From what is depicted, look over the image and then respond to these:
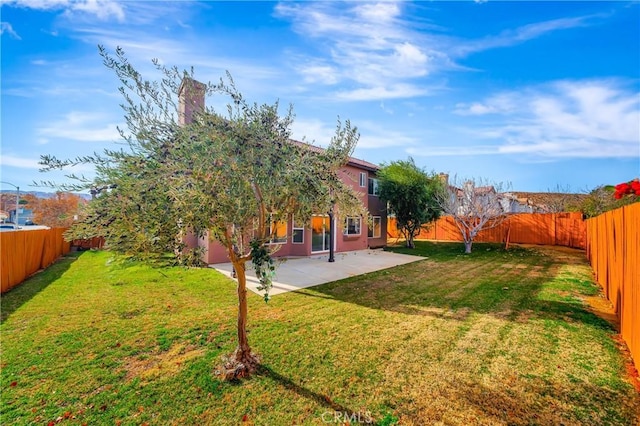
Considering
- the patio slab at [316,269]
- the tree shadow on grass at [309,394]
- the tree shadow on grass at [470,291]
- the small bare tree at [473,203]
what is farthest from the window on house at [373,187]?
the tree shadow on grass at [309,394]

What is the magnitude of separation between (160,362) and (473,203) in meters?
19.8

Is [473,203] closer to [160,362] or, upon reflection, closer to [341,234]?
[341,234]

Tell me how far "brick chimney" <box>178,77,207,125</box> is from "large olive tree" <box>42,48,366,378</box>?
49mm

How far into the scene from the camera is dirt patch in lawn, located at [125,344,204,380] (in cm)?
454

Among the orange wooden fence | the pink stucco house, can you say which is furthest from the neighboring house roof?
the orange wooden fence

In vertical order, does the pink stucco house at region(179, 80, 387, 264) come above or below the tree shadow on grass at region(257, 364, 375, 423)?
above

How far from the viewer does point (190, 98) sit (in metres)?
4.03

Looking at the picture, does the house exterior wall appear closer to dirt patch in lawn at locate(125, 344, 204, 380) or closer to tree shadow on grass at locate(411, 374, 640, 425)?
dirt patch in lawn at locate(125, 344, 204, 380)

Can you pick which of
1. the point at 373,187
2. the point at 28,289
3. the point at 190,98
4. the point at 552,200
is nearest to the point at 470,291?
the point at 190,98

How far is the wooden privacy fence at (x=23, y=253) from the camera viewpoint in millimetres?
9663

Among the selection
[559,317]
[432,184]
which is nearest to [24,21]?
[559,317]

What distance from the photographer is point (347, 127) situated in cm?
474

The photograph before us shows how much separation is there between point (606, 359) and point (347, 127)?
565 centimetres

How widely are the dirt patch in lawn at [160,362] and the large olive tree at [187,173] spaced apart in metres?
2.02
